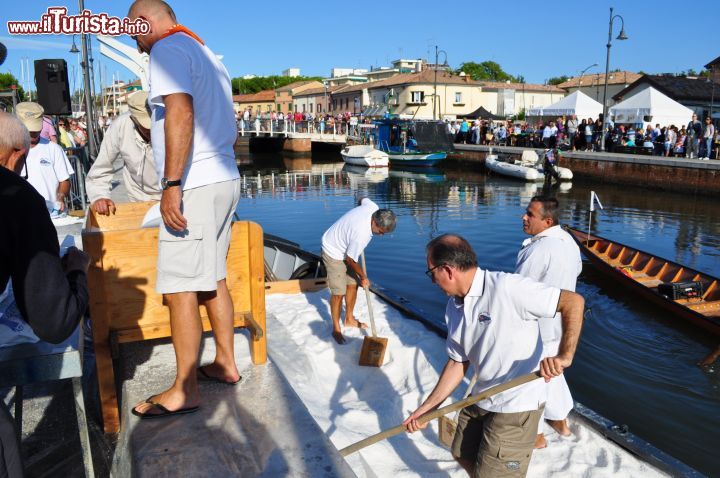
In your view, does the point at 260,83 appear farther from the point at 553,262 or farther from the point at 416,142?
the point at 553,262

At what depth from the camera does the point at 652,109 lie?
28594 millimetres

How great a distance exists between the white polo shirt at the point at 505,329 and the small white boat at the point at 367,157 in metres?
33.6

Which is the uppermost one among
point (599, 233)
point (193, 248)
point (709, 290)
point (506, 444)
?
point (193, 248)

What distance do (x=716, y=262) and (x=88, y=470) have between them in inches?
587

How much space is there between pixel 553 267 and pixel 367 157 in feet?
107

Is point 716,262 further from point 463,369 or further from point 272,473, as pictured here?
point 272,473

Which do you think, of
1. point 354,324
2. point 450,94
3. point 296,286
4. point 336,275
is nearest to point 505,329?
point 336,275

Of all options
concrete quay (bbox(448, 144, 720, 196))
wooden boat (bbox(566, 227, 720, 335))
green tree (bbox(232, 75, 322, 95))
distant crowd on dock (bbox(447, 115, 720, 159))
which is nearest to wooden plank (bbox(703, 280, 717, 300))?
wooden boat (bbox(566, 227, 720, 335))

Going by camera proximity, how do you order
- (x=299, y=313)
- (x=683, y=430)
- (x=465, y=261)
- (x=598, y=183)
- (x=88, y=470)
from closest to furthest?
(x=88, y=470), (x=465, y=261), (x=683, y=430), (x=299, y=313), (x=598, y=183)

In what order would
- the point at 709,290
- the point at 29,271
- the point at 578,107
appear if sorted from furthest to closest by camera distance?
1. the point at 578,107
2. the point at 709,290
3. the point at 29,271

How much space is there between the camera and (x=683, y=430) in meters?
6.33

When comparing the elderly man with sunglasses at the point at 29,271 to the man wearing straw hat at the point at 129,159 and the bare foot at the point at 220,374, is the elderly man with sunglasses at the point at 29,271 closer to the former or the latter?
the bare foot at the point at 220,374

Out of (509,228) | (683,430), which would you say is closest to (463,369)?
(683,430)

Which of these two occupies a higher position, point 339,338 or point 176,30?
point 176,30
